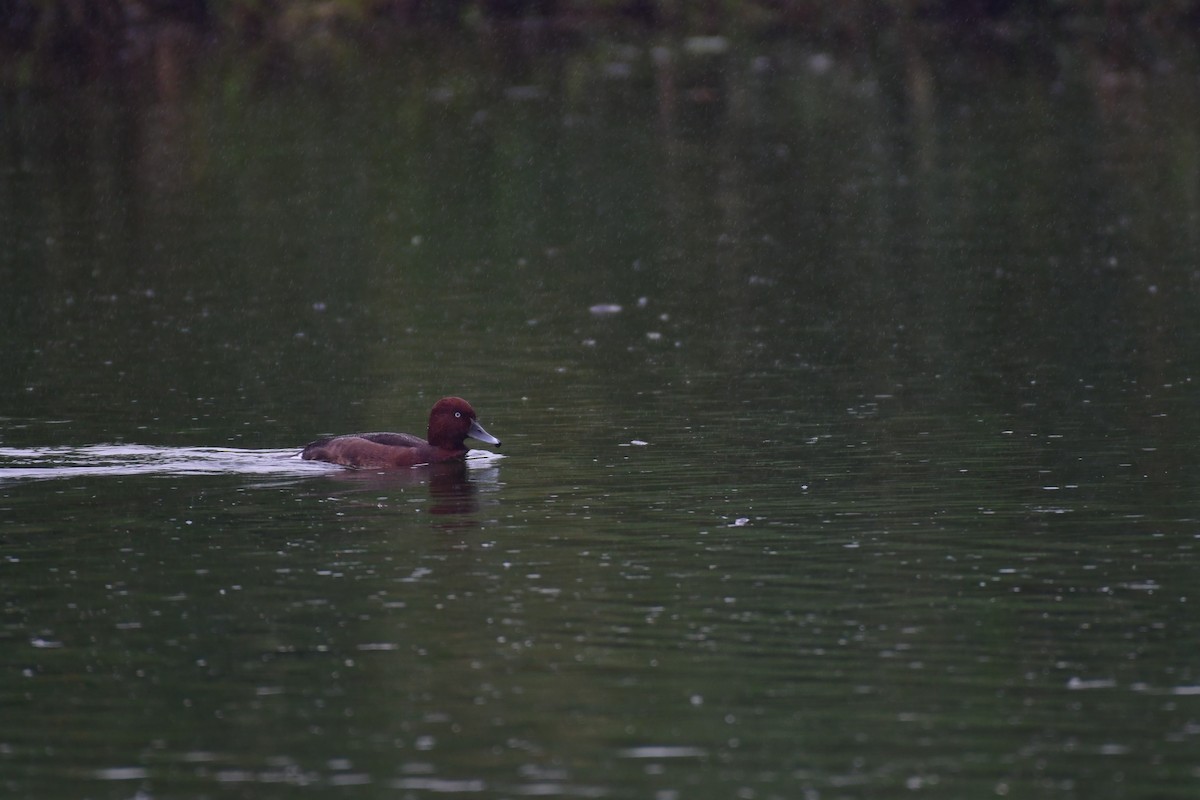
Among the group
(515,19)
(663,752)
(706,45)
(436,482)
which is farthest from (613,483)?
(515,19)

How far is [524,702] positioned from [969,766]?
2.06 m

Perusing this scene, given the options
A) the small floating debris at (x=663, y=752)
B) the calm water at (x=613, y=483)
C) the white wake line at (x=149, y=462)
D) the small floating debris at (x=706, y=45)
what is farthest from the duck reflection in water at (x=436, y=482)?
the small floating debris at (x=706, y=45)

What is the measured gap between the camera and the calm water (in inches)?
376

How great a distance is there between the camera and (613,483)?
15.2 meters

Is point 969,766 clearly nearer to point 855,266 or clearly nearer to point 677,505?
point 677,505

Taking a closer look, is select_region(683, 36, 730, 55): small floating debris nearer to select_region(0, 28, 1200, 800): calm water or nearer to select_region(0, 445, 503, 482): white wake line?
select_region(0, 28, 1200, 800): calm water

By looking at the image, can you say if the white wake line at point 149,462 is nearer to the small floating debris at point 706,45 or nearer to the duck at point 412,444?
the duck at point 412,444

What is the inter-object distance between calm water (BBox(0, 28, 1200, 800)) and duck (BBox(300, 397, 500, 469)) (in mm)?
243

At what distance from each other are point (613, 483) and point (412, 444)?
2.06 m

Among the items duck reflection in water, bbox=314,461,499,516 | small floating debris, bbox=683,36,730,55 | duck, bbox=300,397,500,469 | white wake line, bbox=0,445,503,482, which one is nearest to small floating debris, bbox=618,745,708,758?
duck reflection in water, bbox=314,461,499,516

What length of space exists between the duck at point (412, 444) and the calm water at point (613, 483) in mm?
243

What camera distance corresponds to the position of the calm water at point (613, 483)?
31.3ft

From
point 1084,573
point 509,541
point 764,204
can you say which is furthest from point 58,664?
point 764,204

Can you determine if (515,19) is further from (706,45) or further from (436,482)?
(436,482)
